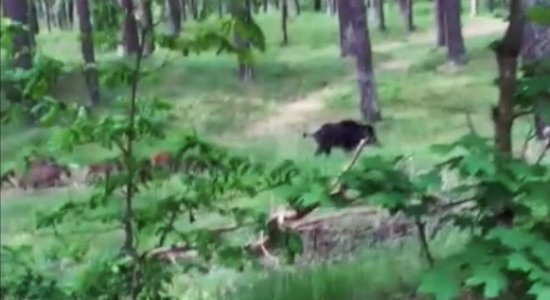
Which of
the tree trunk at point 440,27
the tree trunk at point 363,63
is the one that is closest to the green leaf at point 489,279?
the tree trunk at point 363,63

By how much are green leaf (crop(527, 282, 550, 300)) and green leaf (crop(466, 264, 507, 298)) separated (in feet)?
0.29

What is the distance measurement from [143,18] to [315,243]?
2.28 m

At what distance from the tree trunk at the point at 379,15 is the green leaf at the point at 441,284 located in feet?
100

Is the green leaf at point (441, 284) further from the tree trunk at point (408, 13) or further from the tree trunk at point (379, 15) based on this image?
the tree trunk at point (379, 15)

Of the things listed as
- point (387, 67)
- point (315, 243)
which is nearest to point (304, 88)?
point (387, 67)

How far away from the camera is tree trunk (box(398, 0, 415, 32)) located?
33.4m

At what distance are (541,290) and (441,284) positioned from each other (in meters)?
0.30

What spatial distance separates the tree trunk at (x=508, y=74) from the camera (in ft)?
13.2

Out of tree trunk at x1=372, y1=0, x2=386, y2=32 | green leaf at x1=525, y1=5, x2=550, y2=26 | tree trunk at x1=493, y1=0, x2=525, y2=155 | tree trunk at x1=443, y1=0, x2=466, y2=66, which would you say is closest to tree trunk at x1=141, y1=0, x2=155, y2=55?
tree trunk at x1=493, y1=0, x2=525, y2=155

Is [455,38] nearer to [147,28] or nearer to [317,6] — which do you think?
[317,6]

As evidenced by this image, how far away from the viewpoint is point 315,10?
41719mm

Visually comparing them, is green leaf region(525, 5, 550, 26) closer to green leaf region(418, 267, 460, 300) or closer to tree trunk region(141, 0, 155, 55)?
green leaf region(418, 267, 460, 300)

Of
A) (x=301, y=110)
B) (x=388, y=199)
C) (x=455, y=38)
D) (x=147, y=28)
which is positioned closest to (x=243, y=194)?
(x=147, y=28)

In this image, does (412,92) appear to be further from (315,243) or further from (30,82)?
(30,82)
